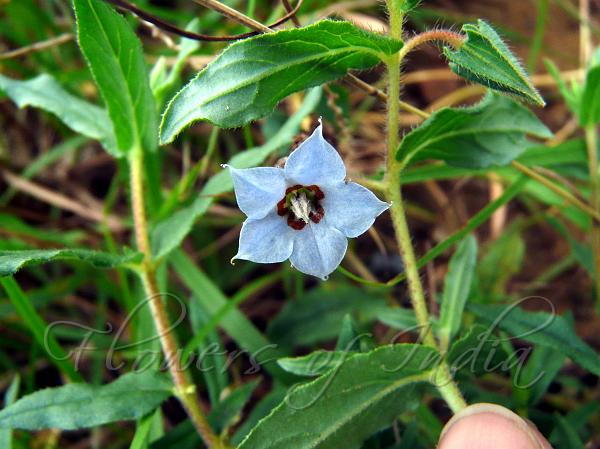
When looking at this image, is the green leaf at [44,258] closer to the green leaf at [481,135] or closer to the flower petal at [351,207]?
the flower petal at [351,207]

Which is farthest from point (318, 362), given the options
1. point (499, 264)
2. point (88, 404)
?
point (499, 264)

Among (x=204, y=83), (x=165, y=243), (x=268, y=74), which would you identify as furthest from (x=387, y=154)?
(x=165, y=243)

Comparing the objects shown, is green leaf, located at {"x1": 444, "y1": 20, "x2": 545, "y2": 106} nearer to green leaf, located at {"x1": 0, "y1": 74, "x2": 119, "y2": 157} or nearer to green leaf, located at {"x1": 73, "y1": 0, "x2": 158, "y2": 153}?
green leaf, located at {"x1": 73, "y1": 0, "x2": 158, "y2": 153}

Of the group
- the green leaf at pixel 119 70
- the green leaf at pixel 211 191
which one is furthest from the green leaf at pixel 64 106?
the green leaf at pixel 211 191

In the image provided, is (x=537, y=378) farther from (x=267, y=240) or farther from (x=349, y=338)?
(x=267, y=240)

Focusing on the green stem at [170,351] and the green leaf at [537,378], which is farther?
the green leaf at [537,378]

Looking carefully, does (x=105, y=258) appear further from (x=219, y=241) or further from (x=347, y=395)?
(x=219, y=241)

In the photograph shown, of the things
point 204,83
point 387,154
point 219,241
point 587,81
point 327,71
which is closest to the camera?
point 204,83
